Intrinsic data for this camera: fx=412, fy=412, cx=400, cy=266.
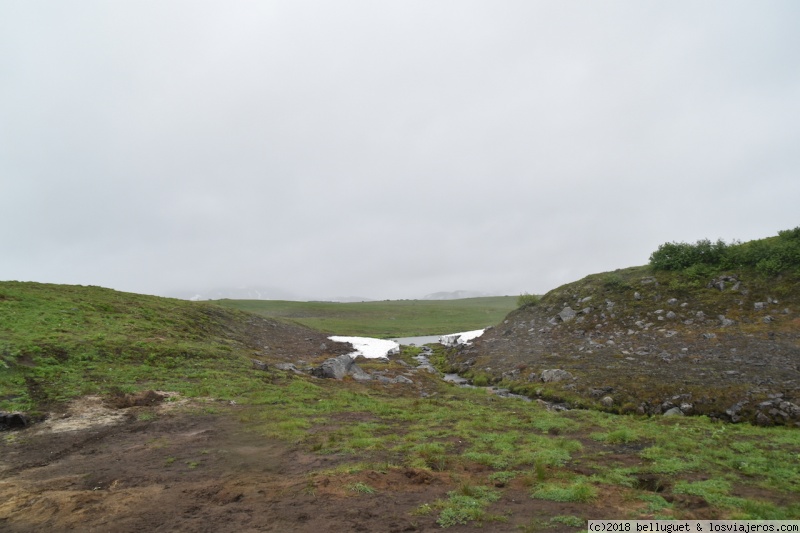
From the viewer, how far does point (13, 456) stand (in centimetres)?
1546

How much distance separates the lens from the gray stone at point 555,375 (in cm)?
3044

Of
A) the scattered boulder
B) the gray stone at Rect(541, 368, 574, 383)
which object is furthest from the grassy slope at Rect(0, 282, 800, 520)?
the gray stone at Rect(541, 368, 574, 383)

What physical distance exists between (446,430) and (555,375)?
15089 millimetres

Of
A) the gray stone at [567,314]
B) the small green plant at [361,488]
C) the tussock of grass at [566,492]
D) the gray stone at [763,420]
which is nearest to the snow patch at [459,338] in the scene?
the gray stone at [567,314]

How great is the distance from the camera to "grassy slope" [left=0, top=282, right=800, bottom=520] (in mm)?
11617

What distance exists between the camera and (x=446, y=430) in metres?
19.5

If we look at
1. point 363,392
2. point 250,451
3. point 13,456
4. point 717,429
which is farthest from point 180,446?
point 717,429

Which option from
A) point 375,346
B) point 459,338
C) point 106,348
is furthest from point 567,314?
point 106,348

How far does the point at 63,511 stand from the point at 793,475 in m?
21.2

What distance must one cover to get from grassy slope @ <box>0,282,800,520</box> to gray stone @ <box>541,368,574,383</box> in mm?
4918

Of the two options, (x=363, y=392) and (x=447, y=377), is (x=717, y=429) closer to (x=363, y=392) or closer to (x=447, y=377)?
(x=363, y=392)

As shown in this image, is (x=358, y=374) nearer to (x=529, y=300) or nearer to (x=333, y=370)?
(x=333, y=370)

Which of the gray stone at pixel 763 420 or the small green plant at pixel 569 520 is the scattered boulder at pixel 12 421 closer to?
the small green plant at pixel 569 520

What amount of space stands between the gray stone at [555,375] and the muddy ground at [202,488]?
620 inches
